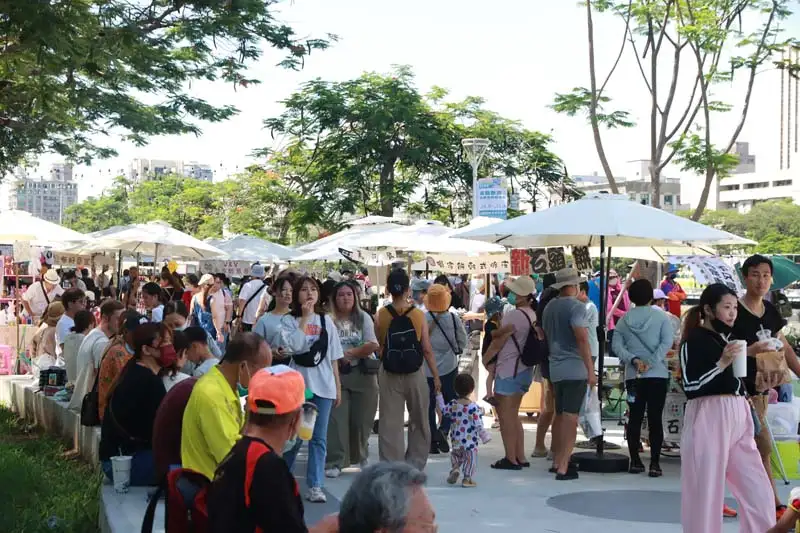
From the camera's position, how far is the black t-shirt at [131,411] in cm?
752

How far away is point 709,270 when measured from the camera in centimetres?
1191

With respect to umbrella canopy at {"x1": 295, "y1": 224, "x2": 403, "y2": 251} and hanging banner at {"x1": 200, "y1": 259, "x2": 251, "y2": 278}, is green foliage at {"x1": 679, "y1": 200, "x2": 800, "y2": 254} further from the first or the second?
umbrella canopy at {"x1": 295, "y1": 224, "x2": 403, "y2": 251}

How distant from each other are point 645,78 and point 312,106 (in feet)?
44.1

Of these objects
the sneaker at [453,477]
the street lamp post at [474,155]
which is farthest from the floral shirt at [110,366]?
the street lamp post at [474,155]

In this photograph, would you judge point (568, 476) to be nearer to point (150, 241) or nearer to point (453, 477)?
point (453, 477)

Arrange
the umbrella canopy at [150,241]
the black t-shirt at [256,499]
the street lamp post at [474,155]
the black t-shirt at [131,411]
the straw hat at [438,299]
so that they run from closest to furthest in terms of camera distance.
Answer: the black t-shirt at [256,499], the black t-shirt at [131,411], the straw hat at [438,299], the umbrella canopy at [150,241], the street lamp post at [474,155]

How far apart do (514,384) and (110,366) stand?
374cm

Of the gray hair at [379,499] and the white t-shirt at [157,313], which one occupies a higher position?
the white t-shirt at [157,313]

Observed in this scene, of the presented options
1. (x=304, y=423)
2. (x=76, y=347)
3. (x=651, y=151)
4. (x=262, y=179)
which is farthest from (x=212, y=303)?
(x=262, y=179)

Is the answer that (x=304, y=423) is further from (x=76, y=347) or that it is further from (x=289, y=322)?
(x=76, y=347)

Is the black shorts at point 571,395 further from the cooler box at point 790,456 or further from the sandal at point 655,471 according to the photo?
the cooler box at point 790,456

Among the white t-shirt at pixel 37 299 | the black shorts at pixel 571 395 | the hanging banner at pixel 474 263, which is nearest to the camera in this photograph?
the black shorts at pixel 571 395

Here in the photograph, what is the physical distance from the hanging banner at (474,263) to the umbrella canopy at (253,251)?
11.5 feet

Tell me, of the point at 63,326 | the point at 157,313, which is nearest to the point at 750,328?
the point at 157,313
